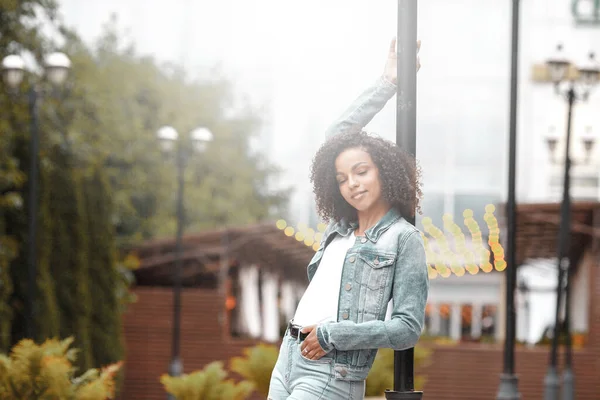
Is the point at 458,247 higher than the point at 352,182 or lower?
lower

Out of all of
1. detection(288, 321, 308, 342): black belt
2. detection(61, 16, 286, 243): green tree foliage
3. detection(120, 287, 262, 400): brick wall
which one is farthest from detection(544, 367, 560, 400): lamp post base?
detection(288, 321, 308, 342): black belt

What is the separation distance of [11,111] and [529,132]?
30574 mm

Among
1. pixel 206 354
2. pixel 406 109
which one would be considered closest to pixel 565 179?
pixel 206 354

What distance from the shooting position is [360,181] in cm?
483

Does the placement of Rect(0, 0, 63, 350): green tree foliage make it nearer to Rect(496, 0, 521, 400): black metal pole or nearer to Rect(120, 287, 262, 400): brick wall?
Rect(120, 287, 262, 400): brick wall

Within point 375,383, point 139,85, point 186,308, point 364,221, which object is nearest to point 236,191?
point 139,85

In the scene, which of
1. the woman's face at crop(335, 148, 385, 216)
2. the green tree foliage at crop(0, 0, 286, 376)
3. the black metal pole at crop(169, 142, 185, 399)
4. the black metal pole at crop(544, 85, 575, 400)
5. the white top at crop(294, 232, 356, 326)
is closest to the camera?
the white top at crop(294, 232, 356, 326)

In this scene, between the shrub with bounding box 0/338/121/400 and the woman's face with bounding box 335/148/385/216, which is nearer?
the woman's face with bounding box 335/148/385/216

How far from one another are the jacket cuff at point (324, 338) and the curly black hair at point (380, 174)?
570mm

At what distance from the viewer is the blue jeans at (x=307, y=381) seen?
4.56m

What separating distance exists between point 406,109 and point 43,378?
4948mm

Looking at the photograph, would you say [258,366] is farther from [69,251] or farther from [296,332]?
[296,332]

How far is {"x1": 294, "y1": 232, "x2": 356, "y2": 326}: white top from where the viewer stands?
464 centimetres

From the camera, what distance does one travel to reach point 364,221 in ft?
15.9
